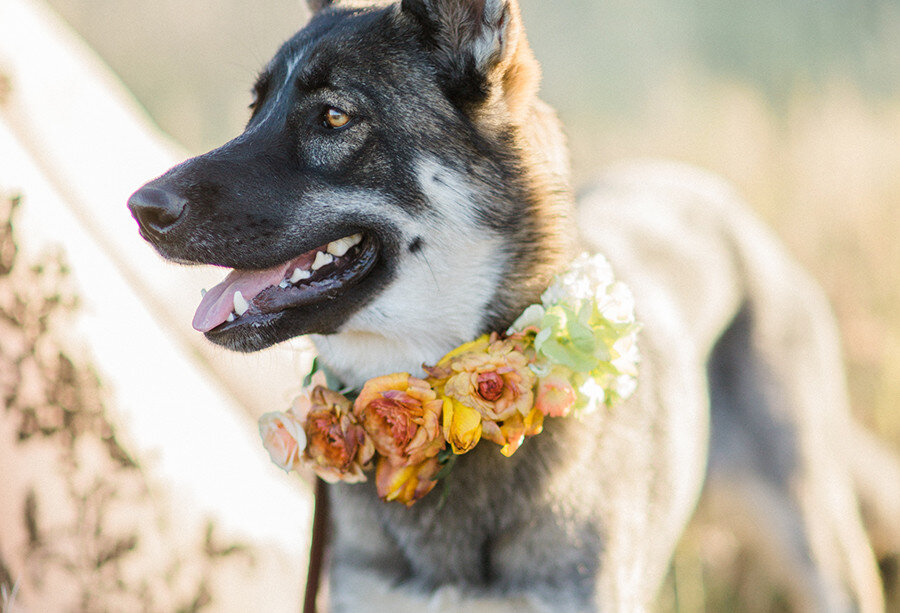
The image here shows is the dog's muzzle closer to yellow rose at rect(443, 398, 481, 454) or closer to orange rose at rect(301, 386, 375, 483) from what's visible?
orange rose at rect(301, 386, 375, 483)

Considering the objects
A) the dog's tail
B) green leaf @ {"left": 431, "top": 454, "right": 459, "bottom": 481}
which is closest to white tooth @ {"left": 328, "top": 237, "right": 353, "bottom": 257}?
green leaf @ {"left": 431, "top": 454, "right": 459, "bottom": 481}

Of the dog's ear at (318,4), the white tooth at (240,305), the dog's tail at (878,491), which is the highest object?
the dog's ear at (318,4)

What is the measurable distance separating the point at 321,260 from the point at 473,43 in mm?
695

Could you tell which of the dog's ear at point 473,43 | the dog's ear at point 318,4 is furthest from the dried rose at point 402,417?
the dog's ear at point 318,4

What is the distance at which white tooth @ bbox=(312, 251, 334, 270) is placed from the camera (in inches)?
73.9

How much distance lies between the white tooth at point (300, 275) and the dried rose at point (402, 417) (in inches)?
12.5

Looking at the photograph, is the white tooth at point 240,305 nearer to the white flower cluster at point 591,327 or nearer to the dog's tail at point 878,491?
the white flower cluster at point 591,327

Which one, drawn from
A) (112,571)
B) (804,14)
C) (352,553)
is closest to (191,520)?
(112,571)

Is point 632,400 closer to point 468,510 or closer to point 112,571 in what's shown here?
point 468,510

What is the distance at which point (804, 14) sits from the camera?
239 inches

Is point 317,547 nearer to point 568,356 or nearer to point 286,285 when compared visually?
point 286,285

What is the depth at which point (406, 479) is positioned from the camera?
6.03 feet

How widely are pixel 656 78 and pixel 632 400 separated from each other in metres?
4.76

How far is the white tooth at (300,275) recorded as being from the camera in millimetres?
1853
